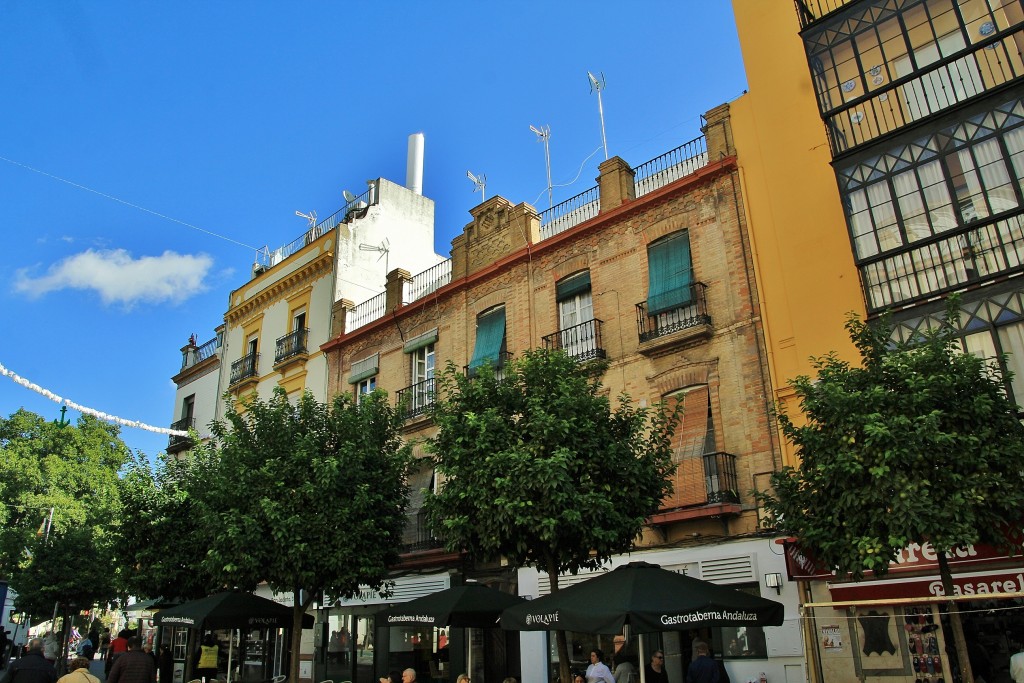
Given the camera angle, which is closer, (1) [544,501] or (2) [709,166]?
(1) [544,501]

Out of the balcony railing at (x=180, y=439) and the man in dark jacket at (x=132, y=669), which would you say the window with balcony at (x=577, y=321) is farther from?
the balcony railing at (x=180, y=439)

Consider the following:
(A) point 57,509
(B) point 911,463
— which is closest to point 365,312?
(A) point 57,509

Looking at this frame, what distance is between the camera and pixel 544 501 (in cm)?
1179

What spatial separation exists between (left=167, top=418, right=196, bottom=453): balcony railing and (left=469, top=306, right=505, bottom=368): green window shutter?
16664 mm

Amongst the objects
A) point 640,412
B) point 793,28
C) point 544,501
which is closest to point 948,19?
point 793,28

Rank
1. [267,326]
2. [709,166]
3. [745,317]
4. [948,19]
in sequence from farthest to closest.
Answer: [267,326] → [709,166] → [745,317] → [948,19]

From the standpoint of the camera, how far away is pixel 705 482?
48.8 ft

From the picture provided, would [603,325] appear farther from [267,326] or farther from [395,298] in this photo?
[267,326]

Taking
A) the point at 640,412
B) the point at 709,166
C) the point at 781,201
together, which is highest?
the point at 709,166

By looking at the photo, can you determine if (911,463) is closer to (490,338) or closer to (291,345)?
(490,338)

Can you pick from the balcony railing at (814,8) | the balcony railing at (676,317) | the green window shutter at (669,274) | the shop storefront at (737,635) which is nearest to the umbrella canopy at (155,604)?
the shop storefront at (737,635)

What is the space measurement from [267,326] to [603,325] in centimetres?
1587

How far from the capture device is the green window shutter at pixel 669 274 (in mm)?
16516

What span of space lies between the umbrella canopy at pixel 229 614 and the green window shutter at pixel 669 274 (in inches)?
393
